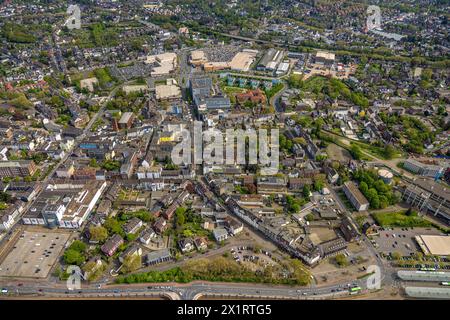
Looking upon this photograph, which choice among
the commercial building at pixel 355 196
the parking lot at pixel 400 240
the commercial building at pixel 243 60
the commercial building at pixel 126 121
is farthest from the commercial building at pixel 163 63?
the parking lot at pixel 400 240

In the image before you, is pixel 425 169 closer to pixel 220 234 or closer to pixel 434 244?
pixel 434 244

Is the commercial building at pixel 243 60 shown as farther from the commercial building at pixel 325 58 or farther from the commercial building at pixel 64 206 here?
the commercial building at pixel 64 206

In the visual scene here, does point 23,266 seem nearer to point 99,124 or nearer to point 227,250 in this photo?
point 227,250

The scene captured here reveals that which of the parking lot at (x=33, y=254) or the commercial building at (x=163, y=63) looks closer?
the parking lot at (x=33, y=254)

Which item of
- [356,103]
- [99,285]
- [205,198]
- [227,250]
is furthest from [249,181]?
[356,103]

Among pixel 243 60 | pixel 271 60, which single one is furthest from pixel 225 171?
pixel 271 60

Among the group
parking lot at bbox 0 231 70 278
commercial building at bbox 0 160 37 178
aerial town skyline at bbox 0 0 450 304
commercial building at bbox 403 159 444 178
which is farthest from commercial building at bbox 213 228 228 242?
commercial building at bbox 403 159 444 178
